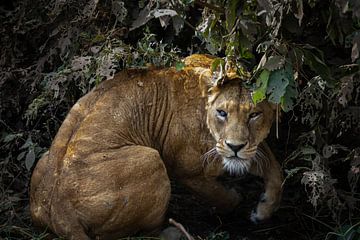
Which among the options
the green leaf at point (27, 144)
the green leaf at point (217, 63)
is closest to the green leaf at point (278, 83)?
the green leaf at point (217, 63)

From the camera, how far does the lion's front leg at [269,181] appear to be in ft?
→ 23.1

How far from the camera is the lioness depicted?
6.29 m

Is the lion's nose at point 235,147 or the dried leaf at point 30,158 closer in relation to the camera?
the lion's nose at point 235,147

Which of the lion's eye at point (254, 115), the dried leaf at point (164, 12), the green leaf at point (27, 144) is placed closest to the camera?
the dried leaf at point (164, 12)

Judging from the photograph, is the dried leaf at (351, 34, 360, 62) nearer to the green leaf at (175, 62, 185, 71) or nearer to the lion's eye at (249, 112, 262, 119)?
the lion's eye at (249, 112, 262, 119)

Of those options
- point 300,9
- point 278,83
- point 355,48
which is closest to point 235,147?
point 278,83

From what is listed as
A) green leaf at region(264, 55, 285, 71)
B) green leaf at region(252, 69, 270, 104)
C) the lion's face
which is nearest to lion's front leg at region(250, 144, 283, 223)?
the lion's face

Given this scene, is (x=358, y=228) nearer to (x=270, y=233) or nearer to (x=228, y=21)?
(x=270, y=233)

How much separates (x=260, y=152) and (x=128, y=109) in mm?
1225

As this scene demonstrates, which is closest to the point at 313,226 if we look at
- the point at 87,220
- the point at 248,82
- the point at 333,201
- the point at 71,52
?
the point at 333,201

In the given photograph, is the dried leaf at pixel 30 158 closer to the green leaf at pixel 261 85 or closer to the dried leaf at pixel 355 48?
the green leaf at pixel 261 85

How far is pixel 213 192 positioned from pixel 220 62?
138 cm

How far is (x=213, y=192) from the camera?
7055 millimetres

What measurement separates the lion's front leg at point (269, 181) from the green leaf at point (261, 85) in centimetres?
122
